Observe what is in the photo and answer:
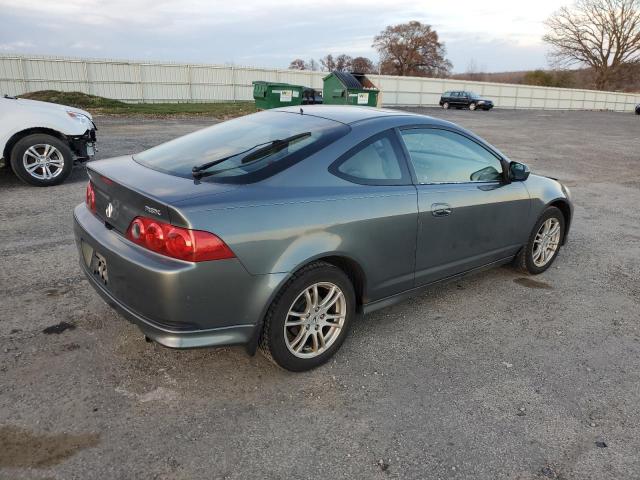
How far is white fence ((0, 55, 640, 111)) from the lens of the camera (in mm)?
24484

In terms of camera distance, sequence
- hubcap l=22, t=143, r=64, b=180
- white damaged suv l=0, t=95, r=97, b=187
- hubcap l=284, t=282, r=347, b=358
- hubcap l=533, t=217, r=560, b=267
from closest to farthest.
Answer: hubcap l=284, t=282, r=347, b=358 → hubcap l=533, t=217, r=560, b=267 → white damaged suv l=0, t=95, r=97, b=187 → hubcap l=22, t=143, r=64, b=180

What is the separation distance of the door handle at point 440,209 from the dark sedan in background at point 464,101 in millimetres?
35338

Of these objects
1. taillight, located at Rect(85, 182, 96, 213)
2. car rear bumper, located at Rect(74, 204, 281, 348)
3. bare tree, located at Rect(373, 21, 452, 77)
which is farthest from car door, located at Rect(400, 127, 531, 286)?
bare tree, located at Rect(373, 21, 452, 77)

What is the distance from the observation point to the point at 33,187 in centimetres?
711

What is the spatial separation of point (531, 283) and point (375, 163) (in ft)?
7.38

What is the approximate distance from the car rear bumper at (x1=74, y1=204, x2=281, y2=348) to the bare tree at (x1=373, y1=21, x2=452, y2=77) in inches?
2971

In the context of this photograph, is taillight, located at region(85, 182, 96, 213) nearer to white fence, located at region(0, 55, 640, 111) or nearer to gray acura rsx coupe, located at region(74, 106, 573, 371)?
gray acura rsx coupe, located at region(74, 106, 573, 371)

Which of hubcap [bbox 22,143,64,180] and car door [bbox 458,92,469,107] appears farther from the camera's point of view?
car door [bbox 458,92,469,107]

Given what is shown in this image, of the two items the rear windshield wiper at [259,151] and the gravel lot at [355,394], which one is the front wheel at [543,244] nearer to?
the gravel lot at [355,394]

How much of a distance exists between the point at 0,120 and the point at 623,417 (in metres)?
7.53

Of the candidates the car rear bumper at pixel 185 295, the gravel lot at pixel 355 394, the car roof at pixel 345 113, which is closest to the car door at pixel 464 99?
the gravel lot at pixel 355 394

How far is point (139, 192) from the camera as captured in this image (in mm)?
2637

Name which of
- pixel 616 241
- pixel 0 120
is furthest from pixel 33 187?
pixel 616 241

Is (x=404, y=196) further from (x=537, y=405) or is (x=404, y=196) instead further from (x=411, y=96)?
(x=411, y=96)
